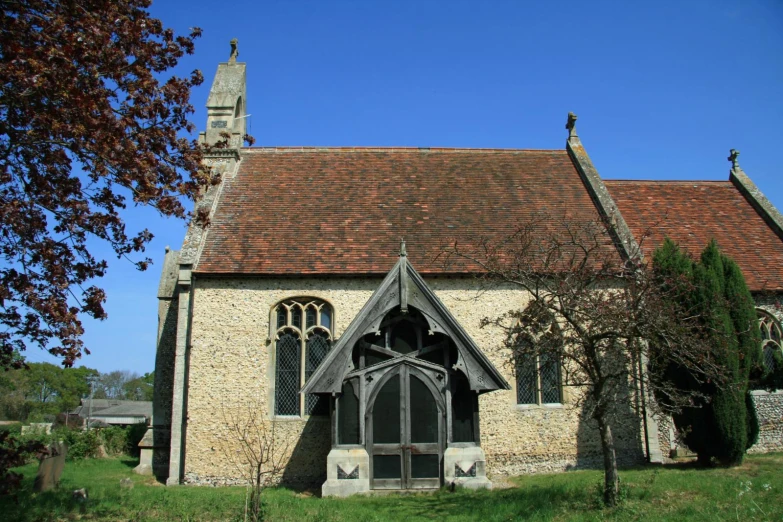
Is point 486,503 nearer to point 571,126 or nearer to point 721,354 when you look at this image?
point 721,354

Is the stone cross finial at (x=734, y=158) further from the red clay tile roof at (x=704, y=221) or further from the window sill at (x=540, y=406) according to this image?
the window sill at (x=540, y=406)

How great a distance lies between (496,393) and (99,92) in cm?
1142

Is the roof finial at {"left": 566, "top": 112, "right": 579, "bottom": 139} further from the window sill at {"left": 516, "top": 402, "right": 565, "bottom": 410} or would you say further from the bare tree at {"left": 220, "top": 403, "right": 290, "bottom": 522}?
the bare tree at {"left": 220, "top": 403, "right": 290, "bottom": 522}

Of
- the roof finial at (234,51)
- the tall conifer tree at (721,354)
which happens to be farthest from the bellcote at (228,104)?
the tall conifer tree at (721,354)

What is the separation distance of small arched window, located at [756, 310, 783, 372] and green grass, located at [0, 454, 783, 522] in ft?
16.0

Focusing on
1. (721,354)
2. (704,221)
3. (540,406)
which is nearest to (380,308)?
(540,406)

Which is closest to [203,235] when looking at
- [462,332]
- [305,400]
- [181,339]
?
[181,339]

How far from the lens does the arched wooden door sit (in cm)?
1286

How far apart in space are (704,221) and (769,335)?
14.6ft

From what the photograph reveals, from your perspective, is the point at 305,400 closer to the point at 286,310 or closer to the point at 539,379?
the point at 286,310

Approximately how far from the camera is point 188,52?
8648 millimetres

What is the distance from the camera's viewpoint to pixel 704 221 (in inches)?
768

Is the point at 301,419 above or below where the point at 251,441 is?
above

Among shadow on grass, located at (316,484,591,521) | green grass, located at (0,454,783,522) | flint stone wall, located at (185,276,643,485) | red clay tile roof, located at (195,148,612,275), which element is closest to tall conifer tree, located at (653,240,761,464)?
green grass, located at (0,454,783,522)
